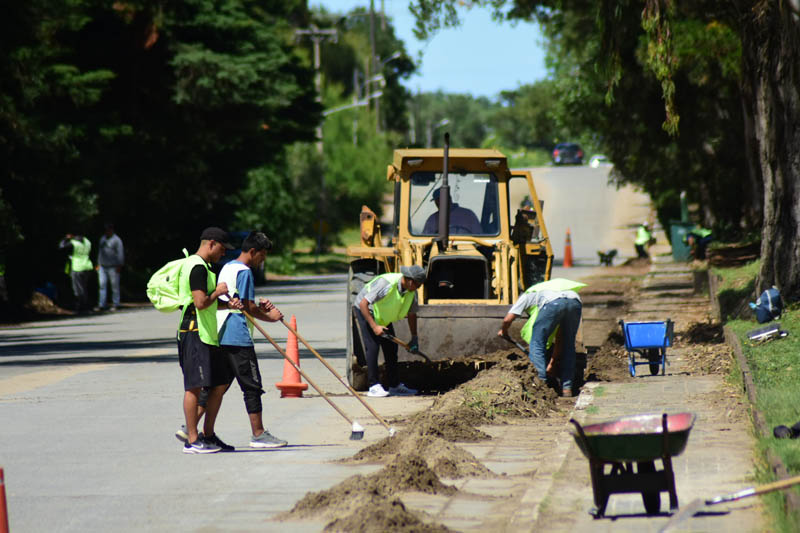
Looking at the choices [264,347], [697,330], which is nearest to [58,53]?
[264,347]

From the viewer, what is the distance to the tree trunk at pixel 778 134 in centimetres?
1759

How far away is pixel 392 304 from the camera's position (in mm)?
13695

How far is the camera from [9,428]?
1204 centimetres

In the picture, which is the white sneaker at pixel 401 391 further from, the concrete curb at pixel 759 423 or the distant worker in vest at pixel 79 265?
the distant worker in vest at pixel 79 265

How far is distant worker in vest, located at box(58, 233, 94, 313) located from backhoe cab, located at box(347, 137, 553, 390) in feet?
48.3

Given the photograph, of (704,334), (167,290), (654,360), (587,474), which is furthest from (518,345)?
(704,334)

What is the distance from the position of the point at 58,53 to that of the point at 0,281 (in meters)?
7.60

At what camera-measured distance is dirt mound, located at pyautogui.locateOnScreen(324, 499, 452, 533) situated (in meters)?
7.07

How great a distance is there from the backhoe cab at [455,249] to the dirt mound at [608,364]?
1.31 meters

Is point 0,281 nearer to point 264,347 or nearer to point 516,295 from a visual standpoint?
point 264,347

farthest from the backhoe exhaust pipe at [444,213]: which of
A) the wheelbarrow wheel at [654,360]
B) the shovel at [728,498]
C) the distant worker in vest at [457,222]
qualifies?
the shovel at [728,498]

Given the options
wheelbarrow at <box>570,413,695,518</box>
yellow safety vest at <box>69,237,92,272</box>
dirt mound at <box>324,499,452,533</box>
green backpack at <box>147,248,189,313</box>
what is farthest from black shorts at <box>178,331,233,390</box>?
yellow safety vest at <box>69,237,92,272</box>

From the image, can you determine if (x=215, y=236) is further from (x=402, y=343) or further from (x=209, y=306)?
(x=402, y=343)

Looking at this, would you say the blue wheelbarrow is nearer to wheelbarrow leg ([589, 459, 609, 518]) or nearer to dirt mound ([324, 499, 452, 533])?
wheelbarrow leg ([589, 459, 609, 518])
